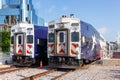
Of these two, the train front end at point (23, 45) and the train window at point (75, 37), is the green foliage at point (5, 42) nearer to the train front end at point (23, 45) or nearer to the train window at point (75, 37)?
the train front end at point (23, 45)

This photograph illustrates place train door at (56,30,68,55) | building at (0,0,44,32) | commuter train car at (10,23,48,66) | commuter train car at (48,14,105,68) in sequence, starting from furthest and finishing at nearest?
building at (0,0,44,32), commuter train car at (10,23,48,66), train door at (56,30,68,55), commuter train car at (48,14,105,68)

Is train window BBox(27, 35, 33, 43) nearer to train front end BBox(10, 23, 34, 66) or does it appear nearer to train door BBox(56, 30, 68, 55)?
train front end BBox(10, 23, 34, 66)

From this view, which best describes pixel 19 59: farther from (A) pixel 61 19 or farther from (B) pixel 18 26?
(A) pixel 61 19

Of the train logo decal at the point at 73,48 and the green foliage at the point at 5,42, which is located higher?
the green foliage at the point at 5,42

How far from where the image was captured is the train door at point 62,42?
17.4 metres

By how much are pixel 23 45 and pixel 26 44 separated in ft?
0.71

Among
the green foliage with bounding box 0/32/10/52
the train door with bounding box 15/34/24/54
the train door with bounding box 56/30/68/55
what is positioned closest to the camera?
the train door with bounding box 56/30/68/55

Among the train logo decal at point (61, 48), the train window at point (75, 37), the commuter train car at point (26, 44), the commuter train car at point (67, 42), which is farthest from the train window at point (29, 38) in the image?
the train window at point (75, 37)

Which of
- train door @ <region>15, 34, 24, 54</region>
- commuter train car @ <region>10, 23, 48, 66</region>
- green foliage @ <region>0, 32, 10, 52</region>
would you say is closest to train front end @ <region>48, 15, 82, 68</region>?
commuter train car @ <region>10, 23, 48, 66</region>

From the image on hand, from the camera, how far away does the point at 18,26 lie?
793 inches

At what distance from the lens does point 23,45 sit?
64.7 feet

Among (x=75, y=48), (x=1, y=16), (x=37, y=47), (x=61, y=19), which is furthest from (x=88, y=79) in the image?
(x=1, y=16)

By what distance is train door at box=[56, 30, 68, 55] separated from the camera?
683 inches

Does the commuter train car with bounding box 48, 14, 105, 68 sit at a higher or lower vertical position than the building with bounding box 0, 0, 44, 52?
lower
